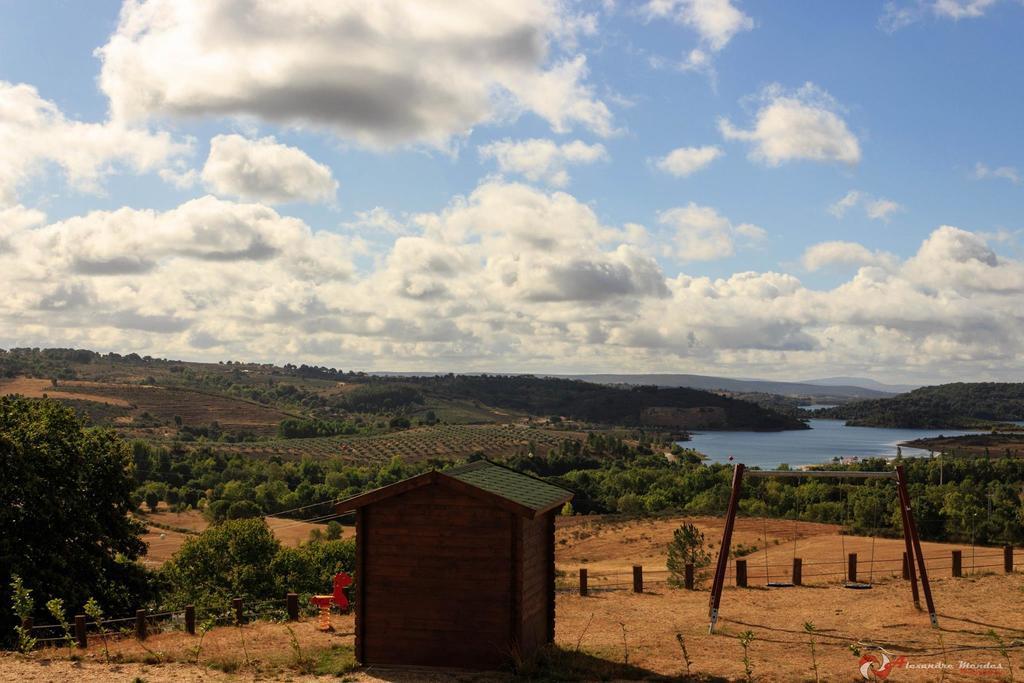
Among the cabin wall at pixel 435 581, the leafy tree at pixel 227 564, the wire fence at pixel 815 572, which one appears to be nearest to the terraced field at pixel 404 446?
the leafy tree at pixel 227 564

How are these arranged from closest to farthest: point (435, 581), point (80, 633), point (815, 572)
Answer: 1. point (435, 581)
2. point (80, 633)
3. point (815, 572)

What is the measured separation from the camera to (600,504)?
3440 inches

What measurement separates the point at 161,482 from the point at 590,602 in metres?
87.3

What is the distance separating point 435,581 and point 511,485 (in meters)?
2.76

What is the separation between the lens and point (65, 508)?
2631cm

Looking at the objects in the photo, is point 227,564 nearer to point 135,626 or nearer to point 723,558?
point 135,626

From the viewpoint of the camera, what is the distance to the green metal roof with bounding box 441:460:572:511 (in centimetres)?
1600

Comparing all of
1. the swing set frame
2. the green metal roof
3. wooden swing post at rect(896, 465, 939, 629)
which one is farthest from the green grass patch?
wooden swing post at rect(896, 465, 939, 629)

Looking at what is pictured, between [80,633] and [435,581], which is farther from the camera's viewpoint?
[80,633]

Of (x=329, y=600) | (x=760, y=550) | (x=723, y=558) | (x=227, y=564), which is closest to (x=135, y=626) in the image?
(x=329, y=600)

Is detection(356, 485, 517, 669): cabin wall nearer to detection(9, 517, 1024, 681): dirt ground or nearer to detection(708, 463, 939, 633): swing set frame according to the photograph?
detection(9, 517, 1024, 681): dirt ground

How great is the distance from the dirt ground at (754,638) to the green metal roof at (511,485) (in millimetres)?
3212

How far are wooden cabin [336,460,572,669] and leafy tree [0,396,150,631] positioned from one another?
1417cm

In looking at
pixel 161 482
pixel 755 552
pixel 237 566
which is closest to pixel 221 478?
pixel 161 482
